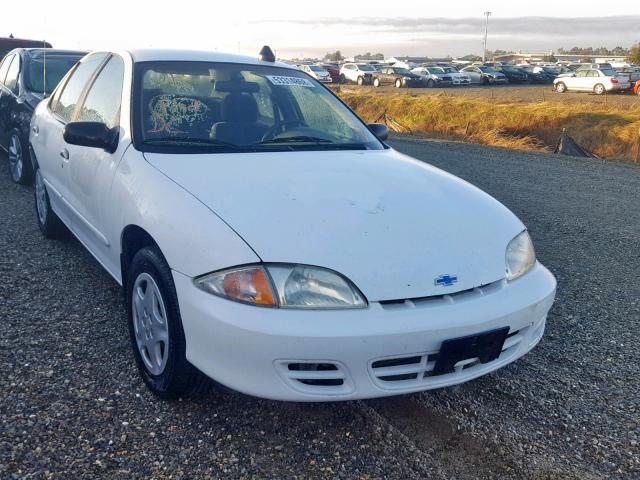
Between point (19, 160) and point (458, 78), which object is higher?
point (458, 78)

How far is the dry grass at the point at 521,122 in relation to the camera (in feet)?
56.6

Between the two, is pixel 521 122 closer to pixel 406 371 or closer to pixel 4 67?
pixel 4 67

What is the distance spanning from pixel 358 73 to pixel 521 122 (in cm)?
2351

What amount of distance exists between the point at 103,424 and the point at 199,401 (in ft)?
1.35

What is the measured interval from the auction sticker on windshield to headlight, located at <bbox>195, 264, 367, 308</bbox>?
2055 mm

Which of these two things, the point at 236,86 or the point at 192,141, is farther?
the point at 236,86

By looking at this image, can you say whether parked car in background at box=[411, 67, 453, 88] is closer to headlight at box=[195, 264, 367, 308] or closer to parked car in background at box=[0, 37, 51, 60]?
parked car in background at box=[0, 37, 51, 60]

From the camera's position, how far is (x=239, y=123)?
11.8ft

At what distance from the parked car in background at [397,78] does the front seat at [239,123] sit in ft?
122

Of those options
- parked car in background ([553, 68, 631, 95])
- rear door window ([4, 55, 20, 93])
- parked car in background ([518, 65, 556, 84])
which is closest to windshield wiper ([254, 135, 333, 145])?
rear door window ([4, 55, 20, 93])

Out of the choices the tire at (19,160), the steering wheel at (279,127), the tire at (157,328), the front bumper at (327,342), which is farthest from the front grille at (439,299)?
the tire at (19,160)

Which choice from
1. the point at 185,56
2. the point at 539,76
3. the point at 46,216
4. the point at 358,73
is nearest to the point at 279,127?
the point at 185,56

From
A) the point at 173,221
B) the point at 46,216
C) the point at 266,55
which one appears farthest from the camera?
the point at 46,216

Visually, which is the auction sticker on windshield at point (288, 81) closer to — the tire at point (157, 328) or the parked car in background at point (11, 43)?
the tire at point (157, 328)
